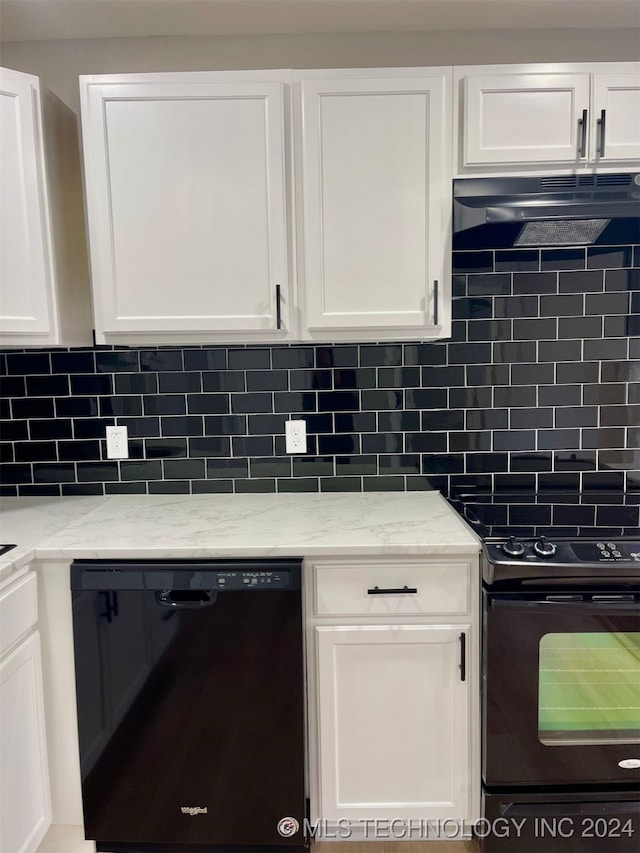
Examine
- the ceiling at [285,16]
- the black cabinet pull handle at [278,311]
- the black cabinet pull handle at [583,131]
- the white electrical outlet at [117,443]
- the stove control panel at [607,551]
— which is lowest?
the stove control panel at [607,551]

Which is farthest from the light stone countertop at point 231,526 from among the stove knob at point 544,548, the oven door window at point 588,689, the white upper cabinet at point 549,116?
the white upper cabinet at point 549,116

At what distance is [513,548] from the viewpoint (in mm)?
1517

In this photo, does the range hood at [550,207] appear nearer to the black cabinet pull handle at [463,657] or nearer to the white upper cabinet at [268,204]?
the white upper cabinet at [268,204]

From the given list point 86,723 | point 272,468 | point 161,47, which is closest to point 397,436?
point 272,468

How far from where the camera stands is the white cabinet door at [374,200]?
5.59ft

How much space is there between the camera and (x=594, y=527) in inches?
67.2

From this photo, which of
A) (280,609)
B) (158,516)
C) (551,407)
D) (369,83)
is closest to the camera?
(280,609)

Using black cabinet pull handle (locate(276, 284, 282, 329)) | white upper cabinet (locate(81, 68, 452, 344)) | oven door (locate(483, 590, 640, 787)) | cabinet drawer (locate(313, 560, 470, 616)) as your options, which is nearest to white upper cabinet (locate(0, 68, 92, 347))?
white upper cabinet (locate(81, 68, 452, 344))

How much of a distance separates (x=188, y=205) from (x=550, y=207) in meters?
1.11

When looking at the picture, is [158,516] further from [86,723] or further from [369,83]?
[369,83]

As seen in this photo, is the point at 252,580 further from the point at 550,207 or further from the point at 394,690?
the point at 550,207

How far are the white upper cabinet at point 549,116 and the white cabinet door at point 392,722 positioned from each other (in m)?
1.46

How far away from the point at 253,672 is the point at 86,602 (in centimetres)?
52

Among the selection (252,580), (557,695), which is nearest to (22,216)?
(252,580)
